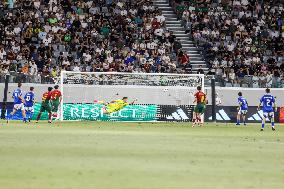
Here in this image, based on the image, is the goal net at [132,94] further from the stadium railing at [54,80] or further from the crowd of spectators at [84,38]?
the crowd of spectators at [84,38]

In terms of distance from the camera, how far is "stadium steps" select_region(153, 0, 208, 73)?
55.3 meters

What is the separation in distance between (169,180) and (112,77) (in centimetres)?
3521

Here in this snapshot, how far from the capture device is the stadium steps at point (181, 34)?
55.3 meters

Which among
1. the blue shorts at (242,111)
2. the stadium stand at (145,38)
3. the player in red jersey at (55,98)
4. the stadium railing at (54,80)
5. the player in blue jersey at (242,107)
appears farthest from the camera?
the stadium stand at (145,38)

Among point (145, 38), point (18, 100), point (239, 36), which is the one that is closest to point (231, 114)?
point (239, 36)

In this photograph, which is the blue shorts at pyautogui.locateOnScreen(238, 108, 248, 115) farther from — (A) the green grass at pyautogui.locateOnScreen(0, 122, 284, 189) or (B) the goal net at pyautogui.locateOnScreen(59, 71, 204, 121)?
(A) the green grass at pyautogui.locateOnScreen(0, 122, 284, 189)

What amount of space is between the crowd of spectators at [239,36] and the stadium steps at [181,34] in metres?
0.41

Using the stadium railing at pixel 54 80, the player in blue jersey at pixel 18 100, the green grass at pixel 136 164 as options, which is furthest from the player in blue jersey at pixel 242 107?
the green grass at pixel 136 164

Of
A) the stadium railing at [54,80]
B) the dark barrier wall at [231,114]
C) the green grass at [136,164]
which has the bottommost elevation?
the green grass at [136,164]

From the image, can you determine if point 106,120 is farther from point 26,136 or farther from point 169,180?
point 169,180

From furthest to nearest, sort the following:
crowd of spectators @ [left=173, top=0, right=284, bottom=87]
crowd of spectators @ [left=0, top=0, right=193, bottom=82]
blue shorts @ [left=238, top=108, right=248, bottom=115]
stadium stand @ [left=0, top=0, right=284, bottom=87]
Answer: crowd of spectators @ [left=173, top=0, right=284, bottom=87]
stadium stand @ [left=0, top=0, right=284, bottom=87]
blue shorts @ [left=238, top=108, right=248, bottom=115]
crowd of spectators @ [left=0, top=0, right=193, bottom=82]

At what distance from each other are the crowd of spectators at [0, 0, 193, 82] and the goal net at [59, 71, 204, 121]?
1173mm

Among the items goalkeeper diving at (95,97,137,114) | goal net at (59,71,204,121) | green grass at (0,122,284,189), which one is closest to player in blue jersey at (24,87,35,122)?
goal net at (59,71,204,121)

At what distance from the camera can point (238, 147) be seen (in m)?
25.6
